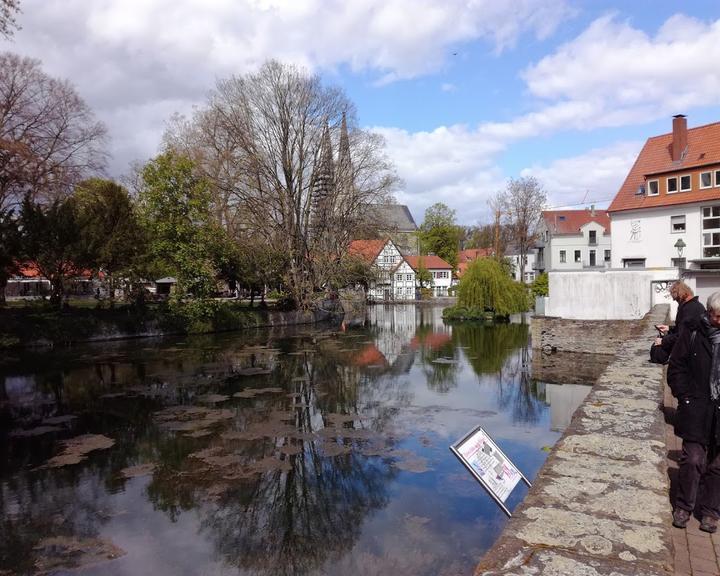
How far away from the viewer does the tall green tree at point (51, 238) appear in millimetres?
24891

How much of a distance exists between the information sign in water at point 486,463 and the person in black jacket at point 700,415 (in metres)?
1.11

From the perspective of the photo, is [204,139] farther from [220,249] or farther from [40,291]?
[40,291]

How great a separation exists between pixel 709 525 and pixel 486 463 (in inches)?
63.0

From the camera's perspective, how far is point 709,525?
3.93 metres

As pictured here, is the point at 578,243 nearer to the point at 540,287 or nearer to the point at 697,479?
the point at 540,287

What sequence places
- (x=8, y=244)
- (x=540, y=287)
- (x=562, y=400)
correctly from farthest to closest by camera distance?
(x=540, y=287), (x=8, y=244), (x=562, y=400)

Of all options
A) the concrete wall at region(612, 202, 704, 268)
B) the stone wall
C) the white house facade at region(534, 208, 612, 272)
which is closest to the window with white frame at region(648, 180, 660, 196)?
the concrete wall at region(612, 202, 704, 268)

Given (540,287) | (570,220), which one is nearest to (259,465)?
(540,287)

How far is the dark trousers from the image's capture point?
3.97m

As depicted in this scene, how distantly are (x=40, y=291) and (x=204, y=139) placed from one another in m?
14.3

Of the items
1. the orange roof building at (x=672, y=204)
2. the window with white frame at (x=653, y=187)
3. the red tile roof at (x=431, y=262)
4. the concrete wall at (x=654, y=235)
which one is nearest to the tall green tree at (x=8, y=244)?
the orange roof building at (x=672, y=204)

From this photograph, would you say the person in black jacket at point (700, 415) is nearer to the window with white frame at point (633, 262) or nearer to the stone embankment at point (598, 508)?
the stone embankment at point (598, 508)

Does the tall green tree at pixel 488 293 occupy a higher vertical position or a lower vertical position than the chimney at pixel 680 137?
lower

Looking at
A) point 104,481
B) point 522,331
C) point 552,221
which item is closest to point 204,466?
point 104,481
